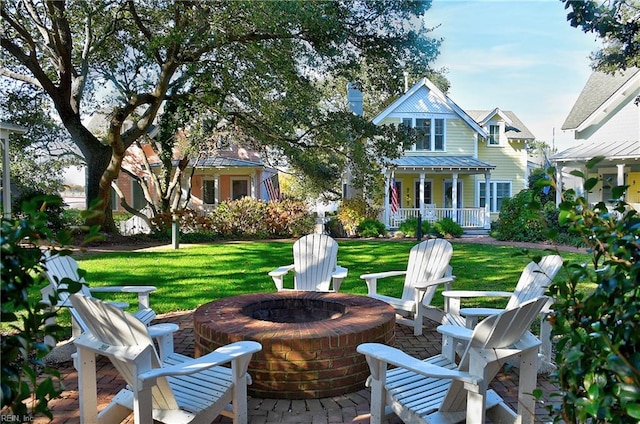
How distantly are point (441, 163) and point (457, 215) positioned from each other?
223 centimetres

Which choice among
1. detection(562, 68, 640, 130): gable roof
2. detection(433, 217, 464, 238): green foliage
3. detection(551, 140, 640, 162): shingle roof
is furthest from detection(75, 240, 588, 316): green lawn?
detection(562, 68, 640, 130): gable roof

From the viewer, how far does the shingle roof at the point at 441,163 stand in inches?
737

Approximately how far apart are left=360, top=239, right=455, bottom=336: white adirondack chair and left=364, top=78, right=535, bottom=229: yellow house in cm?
1224

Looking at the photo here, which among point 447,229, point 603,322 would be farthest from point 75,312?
point 447,229

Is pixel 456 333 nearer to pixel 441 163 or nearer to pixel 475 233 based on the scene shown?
pixel 475 233

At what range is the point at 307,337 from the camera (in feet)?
11.8

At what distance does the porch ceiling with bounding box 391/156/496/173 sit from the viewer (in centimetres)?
1872

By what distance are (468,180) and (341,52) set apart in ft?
41.2

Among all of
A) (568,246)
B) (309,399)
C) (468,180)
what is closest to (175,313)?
(309,399)

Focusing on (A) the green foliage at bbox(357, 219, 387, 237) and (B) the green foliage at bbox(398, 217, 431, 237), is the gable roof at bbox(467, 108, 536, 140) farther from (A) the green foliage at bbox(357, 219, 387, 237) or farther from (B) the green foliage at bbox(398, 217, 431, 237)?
(A) the green foliage at bbox(357, 219, 387, 237)

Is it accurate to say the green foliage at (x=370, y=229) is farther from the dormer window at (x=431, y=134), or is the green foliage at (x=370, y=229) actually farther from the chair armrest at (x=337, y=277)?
the chair armrest at (x=337, y=277)

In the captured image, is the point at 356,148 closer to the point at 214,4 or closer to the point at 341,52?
the point at 341,52

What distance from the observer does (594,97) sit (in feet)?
63.0

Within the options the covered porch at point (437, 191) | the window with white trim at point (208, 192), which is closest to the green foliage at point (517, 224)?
the covered porch at point (437, 191)
